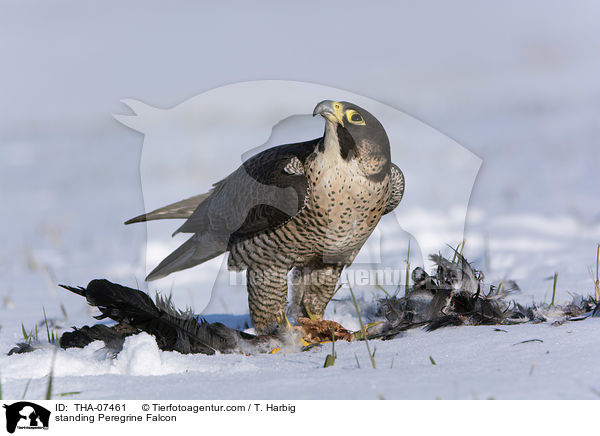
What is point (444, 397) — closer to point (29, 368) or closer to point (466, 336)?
point (466, 336)

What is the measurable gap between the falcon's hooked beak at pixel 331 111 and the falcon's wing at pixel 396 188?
758 mm

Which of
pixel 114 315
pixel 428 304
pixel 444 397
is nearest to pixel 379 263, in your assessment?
pixel 428 304

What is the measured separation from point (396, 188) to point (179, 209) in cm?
144

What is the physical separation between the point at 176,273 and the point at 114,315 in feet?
3.76

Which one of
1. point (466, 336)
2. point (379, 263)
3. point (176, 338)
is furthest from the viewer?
point (379, 263)

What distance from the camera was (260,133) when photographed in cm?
354

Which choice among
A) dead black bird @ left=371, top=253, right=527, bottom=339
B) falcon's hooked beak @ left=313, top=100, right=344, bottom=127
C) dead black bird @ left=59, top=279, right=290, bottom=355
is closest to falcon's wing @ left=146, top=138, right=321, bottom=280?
→ falcon's hooked beak @ left=313, top=100, right=344, bottom=127

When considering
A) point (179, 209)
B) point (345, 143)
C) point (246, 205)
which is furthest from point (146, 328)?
point (345, 143)

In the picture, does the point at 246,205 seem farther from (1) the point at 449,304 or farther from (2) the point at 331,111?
(1) the point at 449,304

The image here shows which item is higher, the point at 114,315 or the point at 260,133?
the point at 260,133

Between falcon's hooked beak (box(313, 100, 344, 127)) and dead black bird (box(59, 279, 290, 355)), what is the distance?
47.0 inches

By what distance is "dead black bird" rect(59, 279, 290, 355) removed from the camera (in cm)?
328

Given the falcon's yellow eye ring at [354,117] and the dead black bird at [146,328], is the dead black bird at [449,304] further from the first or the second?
the falcon's yellow eye ring at [354,117]
